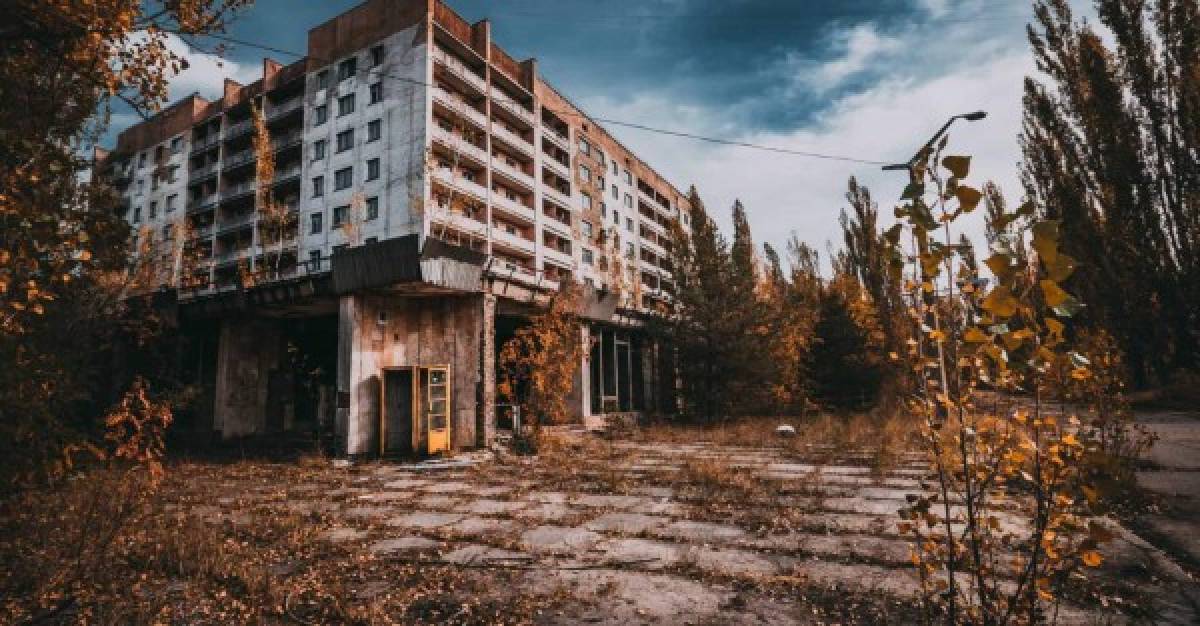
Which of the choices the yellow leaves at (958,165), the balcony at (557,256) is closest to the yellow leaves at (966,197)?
the yellow leaves at (958,165)

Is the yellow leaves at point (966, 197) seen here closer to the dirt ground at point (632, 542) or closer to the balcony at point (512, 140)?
the dirt ground at point (632, 542)

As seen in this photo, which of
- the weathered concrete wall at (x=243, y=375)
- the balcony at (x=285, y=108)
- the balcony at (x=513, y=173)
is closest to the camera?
the weathered concrete wall at (x=243, y=375)

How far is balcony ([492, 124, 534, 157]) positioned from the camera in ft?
106

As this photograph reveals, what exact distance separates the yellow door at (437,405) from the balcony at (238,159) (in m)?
33.2

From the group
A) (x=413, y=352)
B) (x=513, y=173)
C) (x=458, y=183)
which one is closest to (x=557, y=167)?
(x=513, y=173)

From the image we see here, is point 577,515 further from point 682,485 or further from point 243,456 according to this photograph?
point 243,456

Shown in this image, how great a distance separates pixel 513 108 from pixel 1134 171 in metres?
30.1

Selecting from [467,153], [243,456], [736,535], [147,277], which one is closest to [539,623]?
[736,535]

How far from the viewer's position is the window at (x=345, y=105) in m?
30.8

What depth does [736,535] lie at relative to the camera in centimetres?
492

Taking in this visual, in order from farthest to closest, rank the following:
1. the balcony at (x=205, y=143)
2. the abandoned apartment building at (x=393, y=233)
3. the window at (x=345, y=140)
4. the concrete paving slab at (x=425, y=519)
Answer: the balcony at (x=205, y=143), the window at (x=345, y=140), the abandoned apartment building at (x=393, y=233), the concrete paving slab at (x=425, y=519)

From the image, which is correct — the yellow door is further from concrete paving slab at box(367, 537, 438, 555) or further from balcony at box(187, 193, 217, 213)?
balcony at box(187, 193, 217, 213)

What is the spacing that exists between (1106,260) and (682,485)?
20342 mm

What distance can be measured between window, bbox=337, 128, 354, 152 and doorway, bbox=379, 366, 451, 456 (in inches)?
954
